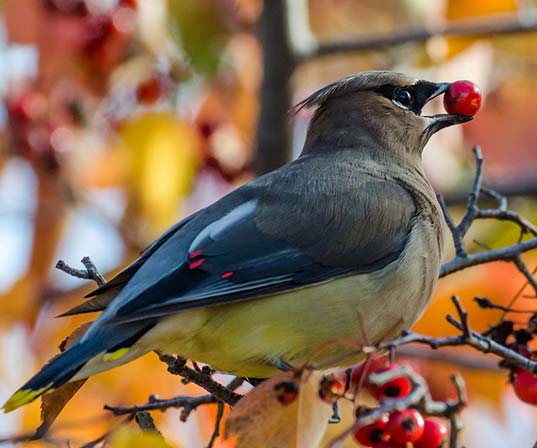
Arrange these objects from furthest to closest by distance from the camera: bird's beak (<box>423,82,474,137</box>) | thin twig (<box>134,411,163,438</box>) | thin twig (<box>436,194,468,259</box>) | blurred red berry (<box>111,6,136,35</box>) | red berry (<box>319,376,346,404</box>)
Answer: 1. blurred red berry (<box>111,6,136,35</box>)
2. bird's beak (<box>423,82,474,137</box>)
3. thin twig (<box>436,194,468,259</box>)
4. thin twig (<box>134,411,163,438</box>)
5. red berry (<box>319,376,346,404</box>)

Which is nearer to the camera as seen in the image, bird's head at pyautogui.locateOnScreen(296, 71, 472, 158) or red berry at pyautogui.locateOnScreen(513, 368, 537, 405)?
red berry at pyautogui.locateOnScreen(513, 368, 537, 405)

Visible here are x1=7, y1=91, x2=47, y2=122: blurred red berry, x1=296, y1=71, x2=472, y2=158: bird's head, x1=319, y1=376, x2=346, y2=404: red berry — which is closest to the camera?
x1=319, y1=376, x2=346, y2=404: red berry

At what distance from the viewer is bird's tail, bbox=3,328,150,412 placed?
3439 millimetres

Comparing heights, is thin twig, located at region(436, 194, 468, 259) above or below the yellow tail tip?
below

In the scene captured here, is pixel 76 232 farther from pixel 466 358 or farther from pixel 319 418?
pixel 319 418

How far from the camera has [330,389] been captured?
3.34m

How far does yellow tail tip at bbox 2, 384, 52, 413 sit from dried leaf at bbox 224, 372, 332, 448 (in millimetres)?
641

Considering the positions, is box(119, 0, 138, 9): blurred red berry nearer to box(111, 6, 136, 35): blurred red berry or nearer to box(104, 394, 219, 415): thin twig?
box(111, 6, 136, 35): blurred red berry

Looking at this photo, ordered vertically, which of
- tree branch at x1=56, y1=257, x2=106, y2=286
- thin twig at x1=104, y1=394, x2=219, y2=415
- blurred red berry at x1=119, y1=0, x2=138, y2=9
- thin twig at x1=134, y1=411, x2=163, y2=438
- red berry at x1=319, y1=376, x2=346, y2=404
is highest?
blurred red berry at x1=119, y1=0, x2=138, y2=9

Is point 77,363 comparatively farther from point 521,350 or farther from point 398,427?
point 521,350

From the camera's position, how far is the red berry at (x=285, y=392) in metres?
3.12

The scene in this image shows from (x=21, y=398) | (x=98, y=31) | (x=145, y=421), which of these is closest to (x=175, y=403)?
(x=145, y=421)

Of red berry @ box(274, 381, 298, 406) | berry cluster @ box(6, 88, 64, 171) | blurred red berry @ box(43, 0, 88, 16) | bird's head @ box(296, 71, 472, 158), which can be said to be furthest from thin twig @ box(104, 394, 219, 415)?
blurred red berry @ box(43, 0, 88, 16)

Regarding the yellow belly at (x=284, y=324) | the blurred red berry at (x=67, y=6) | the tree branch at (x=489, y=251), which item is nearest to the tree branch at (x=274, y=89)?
the blurred red berry at (x=67, y=6)
